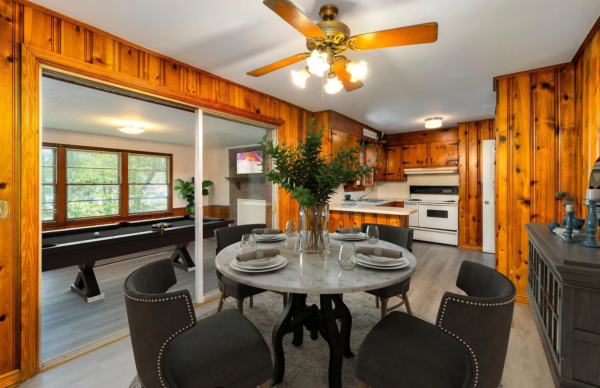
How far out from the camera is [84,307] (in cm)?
282

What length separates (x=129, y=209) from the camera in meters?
5.70

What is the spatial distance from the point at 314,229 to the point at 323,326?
0.60m

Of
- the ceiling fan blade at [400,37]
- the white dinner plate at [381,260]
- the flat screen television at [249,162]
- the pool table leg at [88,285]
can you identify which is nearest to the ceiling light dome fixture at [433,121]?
the flat screen television at [249,162]

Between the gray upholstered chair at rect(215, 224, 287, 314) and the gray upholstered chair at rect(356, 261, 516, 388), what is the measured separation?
3.32 feet

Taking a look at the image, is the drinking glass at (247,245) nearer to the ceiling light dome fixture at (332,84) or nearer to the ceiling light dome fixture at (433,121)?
the ceiling light dome fixture at (332,84)

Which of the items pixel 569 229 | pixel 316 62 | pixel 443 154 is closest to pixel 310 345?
pixel 569 229

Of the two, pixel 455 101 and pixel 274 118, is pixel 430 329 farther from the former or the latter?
pixel 455 101

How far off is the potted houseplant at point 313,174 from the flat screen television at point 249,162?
1926 mm

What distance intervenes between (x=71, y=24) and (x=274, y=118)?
209 cm

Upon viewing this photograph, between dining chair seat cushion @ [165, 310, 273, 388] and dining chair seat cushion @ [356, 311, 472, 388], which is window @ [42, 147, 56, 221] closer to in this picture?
dining chair seat cushion @ [165, 310, 273, 388]

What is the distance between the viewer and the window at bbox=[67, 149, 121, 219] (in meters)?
4.75

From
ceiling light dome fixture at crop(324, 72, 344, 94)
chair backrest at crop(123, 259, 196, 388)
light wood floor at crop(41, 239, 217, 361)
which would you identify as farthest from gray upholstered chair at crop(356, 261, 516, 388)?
light wood floor at crop(41, 239, 217, 361)

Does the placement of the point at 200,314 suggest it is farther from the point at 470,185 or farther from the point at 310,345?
the point at 470,185

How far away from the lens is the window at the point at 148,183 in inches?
229
